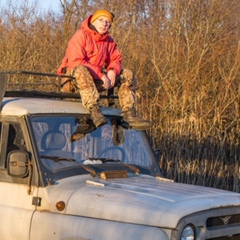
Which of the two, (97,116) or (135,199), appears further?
(97,116)

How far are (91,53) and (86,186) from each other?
1990mm

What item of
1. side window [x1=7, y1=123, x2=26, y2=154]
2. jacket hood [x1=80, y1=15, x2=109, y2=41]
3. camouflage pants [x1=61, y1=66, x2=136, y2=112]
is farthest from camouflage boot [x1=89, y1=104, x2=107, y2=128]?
jacket hood [x1=80, y1=15, x2=109, y2=41]

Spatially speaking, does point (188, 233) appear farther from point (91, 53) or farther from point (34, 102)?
point (91, 53)

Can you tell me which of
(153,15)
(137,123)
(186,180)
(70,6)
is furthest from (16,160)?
(70,6)

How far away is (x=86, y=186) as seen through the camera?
5.64 metres

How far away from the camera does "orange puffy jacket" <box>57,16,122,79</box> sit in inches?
275

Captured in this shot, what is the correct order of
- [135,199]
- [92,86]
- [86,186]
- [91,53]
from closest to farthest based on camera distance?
[135,199] → [86,186] → [92,86] → [91,53]

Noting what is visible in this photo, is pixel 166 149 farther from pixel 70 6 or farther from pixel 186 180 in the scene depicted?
pixel 70 6

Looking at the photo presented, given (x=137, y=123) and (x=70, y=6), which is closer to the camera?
(x=137, y=123)

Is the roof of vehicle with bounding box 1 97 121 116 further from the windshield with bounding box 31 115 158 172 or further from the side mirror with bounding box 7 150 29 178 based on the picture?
the side mirror with bounding box 7 150 29 178

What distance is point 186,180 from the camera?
12.0m

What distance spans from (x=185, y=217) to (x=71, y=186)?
115 centimetres

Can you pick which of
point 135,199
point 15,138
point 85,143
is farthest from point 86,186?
point 15,138

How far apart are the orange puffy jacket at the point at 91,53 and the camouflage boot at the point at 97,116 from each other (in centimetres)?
60
